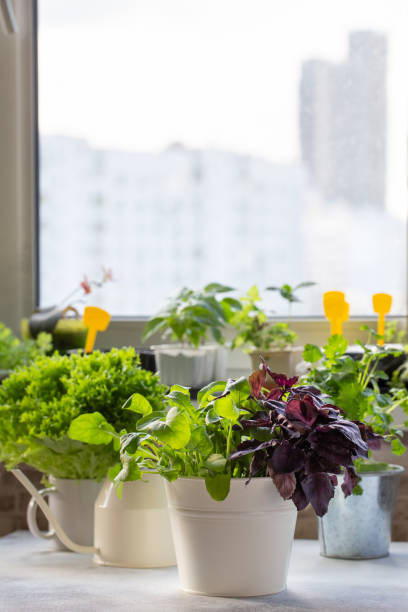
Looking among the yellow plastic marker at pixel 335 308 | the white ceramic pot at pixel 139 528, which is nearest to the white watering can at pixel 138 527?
the white ceramic pot at pixel 139 528

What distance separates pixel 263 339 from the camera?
140 centimetres

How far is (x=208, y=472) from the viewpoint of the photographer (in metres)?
0.79

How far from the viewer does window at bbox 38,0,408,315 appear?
1.59 metres

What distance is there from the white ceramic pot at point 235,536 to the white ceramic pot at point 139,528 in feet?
0.48

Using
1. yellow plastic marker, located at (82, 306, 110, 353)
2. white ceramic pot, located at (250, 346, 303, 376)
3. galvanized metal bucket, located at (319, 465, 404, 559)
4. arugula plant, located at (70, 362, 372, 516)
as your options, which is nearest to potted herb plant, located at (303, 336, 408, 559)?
galvanized metal bucket, located at (319, 465, 404, 559)

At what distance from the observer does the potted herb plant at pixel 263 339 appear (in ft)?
4.50

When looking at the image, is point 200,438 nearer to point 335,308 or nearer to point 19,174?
point 335,308

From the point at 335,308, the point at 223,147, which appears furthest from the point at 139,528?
the point at 223,147

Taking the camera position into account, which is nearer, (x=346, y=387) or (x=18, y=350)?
(x=346, y=387)

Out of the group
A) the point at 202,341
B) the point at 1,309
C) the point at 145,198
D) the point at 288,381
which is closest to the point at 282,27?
the point at 145,198

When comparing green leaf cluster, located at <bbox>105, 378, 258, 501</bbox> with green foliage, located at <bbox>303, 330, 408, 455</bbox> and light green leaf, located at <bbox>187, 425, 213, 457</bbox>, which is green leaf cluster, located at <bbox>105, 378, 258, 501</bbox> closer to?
light green leaf, located at <bbox>187, 425, 213, 457</bbox>

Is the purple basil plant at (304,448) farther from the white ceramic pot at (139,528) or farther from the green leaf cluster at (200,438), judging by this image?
the white ceramic pot at (139,528)

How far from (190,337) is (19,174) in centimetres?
57

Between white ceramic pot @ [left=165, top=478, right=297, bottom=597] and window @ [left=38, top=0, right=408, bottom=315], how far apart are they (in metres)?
0.82
